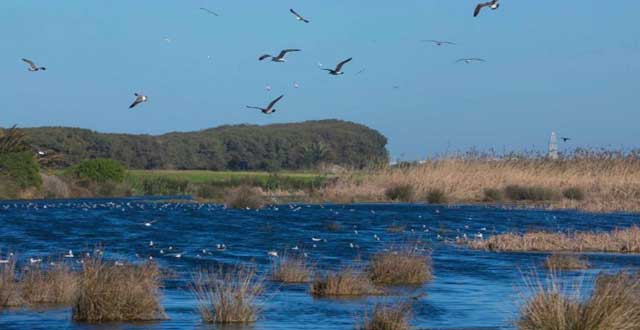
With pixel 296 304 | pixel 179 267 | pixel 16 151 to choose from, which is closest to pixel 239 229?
pixel 179 267

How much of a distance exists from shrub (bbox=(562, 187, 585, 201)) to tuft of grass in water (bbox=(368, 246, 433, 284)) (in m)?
40.4

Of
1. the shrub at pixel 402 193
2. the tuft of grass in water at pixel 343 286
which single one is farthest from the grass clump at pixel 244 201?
the tuft of grass in water at pixel 343 286

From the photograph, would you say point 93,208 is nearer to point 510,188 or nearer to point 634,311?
point 510,188

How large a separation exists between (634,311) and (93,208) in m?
48.1

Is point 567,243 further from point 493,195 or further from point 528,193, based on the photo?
point 528,193

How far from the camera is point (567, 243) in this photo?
37.0 meters

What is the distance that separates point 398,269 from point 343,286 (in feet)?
9.89

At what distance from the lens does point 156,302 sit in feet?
68.5

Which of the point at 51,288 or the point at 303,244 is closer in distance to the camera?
the point at 51,288

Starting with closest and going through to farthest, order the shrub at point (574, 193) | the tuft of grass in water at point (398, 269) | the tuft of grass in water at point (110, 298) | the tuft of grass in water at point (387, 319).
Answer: the tuft of grass in water at point (387, 319)
the tuft of grass in water at point (110, 298)
the tuft of grass in water at point (398, 269)
the shrub at point (574, 193)

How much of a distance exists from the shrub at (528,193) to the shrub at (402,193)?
5.32 metres

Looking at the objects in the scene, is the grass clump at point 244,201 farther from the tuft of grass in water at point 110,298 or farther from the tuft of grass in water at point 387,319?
the tuft of grass in water at point 387,319

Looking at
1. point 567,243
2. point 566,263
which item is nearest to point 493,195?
point 567,243

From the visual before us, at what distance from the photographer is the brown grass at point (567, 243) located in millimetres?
36500
